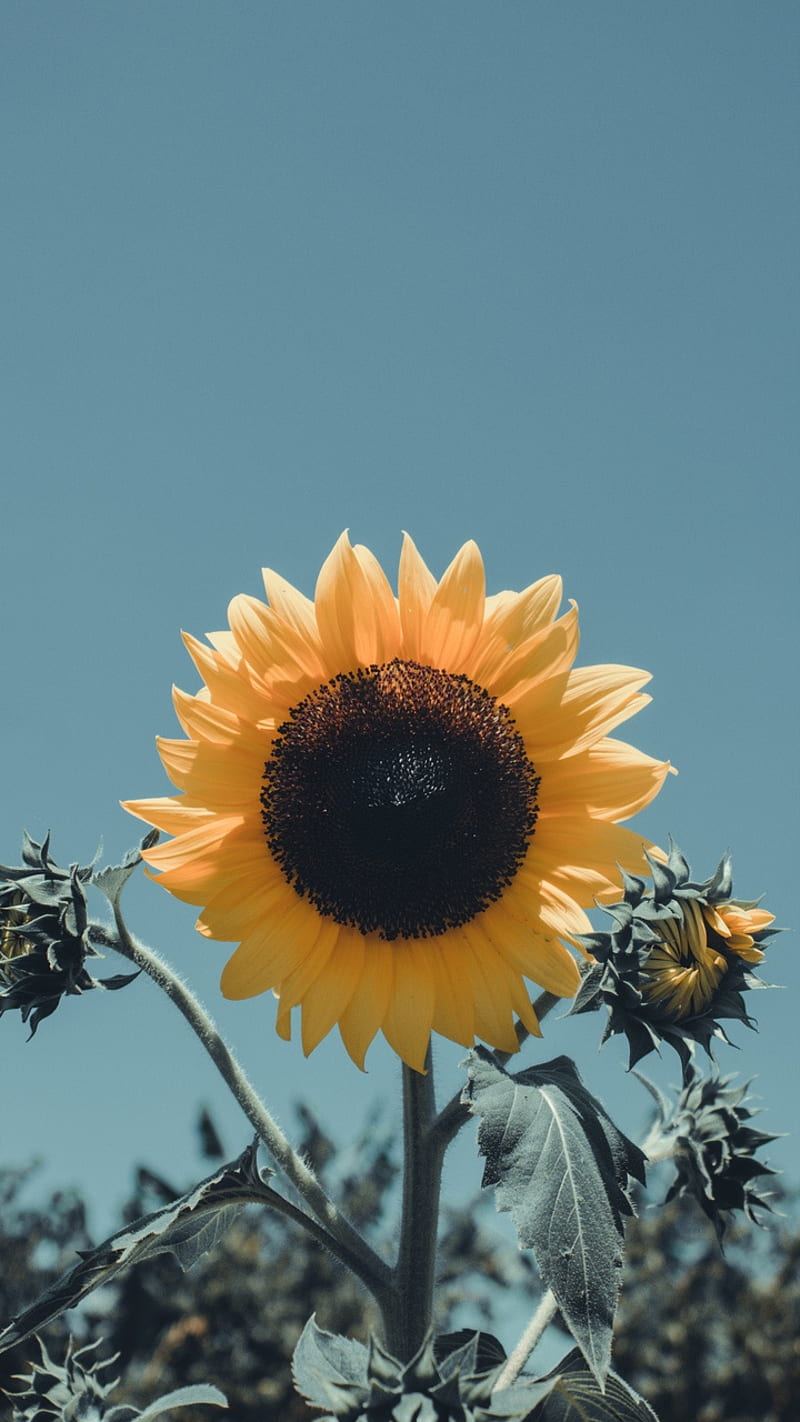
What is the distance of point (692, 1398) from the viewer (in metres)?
15.0

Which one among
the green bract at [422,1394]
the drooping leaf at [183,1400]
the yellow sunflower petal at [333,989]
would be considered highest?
the yellow sunflower petal at [333,989]

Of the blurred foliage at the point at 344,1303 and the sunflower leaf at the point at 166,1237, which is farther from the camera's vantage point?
the blurred foliage at the point at 344,1303

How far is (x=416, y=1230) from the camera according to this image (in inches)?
113

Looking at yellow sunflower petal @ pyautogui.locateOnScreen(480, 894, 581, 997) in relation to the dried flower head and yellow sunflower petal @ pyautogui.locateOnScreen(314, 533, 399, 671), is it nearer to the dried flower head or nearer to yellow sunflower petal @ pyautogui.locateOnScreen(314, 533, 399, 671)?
yellow sunflower petal @ pyautogui.locateOnScreen(314, 533, 399, 671)

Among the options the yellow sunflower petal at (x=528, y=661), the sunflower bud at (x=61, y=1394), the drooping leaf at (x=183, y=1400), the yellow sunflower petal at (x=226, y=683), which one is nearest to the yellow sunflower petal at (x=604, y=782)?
the yellow sunflower petal at (x=528, y=661)

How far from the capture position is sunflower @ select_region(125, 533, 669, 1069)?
337cm

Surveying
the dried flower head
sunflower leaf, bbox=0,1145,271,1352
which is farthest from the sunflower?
sunflower leaf, bbox=0,1145,271,1352

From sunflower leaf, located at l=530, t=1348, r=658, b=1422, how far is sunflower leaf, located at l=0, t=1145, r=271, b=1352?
74 centimetres

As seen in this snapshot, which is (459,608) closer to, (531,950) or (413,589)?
(413,589)

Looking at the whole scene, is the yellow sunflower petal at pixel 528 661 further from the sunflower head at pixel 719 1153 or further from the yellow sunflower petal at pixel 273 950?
the sunflower head at pixel 719 1153

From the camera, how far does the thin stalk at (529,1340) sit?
2.96 metres

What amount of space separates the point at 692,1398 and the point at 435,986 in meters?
14.1

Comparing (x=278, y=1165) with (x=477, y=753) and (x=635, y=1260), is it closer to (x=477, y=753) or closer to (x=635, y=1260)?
(x=477, y=753)

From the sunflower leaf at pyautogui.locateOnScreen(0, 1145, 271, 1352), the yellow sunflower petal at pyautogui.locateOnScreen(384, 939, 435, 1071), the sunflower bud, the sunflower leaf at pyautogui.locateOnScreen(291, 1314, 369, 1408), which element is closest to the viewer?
the sunflower leaf at pyautogui.locateOnScreen(291, 1314, 369, 1408)
